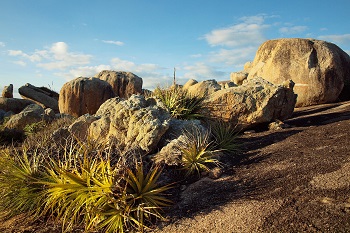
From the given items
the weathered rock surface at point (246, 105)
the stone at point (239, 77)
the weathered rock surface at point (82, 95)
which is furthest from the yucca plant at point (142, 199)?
the stone at point (239, 77)

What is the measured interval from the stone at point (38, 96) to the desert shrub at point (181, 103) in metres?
28.1

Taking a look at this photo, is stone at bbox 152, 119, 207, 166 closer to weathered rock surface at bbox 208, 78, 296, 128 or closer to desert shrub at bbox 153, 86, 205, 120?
desert shrub at bbox 153, 86, 205, 120

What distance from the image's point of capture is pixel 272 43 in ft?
61.7

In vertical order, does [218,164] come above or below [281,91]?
below

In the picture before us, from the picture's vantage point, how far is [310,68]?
16516 mm

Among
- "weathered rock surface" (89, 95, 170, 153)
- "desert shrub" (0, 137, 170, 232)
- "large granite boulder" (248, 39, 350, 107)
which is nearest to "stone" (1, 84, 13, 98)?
"large granite boulder" (248, 39, 350, 107)

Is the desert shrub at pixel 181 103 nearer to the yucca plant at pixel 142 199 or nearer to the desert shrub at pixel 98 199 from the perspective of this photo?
the desert shrub at pixel 98 199

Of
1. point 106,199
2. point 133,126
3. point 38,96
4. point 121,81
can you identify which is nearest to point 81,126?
point 133,126

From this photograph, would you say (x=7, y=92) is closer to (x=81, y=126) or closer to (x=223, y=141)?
(x=81, y=126)

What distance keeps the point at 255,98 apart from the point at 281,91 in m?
1.09

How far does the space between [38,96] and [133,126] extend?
31456 mm

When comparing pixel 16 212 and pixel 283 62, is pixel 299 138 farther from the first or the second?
pixel 283 62

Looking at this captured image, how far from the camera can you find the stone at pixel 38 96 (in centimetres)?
3566

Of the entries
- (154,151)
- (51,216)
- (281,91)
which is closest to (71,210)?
(51,216)
